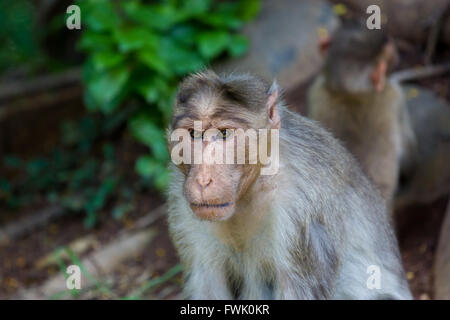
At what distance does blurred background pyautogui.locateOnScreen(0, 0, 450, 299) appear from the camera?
690 centimetres

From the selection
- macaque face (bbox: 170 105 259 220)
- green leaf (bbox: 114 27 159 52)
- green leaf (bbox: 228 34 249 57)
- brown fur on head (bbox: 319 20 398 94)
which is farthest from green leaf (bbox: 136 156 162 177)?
macaque face (bbox: 170 105 259 220)

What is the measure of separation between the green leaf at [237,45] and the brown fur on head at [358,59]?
5.51 ft

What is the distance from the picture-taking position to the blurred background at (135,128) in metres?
6.90

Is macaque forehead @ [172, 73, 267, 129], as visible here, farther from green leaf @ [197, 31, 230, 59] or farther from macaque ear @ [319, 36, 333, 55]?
green leaf @ [197, 31, 230, 59]

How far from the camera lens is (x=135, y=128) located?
7730 millimetres

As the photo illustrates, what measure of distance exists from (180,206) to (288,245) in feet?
2.50

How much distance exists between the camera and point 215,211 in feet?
10.6

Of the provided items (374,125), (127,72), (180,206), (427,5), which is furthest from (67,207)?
(427,5)

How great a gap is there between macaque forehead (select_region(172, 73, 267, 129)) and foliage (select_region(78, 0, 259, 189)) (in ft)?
A: 12.4

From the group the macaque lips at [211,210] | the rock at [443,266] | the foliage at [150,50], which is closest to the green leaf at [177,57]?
the foliage at [150,50]

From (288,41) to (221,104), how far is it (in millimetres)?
5208

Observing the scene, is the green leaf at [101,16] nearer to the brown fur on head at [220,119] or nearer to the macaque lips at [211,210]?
the brown fur on head at [220,119]

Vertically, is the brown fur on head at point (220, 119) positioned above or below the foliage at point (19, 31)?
below
